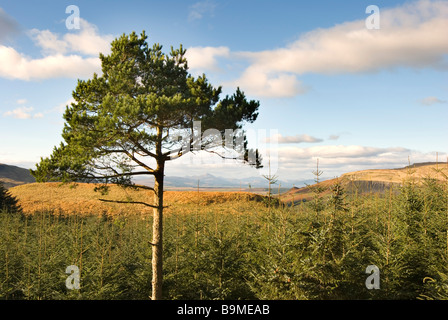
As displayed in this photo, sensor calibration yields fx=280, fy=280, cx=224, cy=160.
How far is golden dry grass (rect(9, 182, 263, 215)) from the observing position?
3466 centimetres

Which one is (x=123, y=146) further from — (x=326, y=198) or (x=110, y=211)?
(x=110, y=211)

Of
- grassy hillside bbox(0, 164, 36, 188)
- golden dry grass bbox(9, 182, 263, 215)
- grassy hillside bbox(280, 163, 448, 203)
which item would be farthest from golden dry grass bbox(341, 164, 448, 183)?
grassy hillside bbox(0, 164, 36, 188)

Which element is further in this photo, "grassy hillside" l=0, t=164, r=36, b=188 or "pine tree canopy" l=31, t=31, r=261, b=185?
"grassy hillside" l=0, t=164, r=36, b=188

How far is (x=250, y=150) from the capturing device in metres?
11.9

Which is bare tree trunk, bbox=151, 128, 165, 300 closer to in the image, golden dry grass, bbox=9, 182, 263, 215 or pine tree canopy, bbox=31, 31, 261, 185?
pine tree canopy, bbox=31, 31, 261, 185

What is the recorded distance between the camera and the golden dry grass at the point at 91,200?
114ft

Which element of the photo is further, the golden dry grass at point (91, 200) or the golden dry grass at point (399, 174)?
the golden dry grass at point (91, 200)

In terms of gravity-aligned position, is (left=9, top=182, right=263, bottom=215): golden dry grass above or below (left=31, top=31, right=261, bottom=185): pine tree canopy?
below

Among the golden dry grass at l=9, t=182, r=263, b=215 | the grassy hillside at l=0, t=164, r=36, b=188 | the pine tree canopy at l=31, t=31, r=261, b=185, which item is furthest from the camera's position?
the grassy hillside at l=0, t=164, r=36, b=188

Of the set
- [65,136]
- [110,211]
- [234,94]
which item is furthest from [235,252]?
[110,211]

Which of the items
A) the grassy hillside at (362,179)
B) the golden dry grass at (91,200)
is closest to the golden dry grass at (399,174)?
the grassy hillside at (362,179)

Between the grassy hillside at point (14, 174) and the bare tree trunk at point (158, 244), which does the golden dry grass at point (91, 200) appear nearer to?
the bare tree trunk at point (158, 244)
